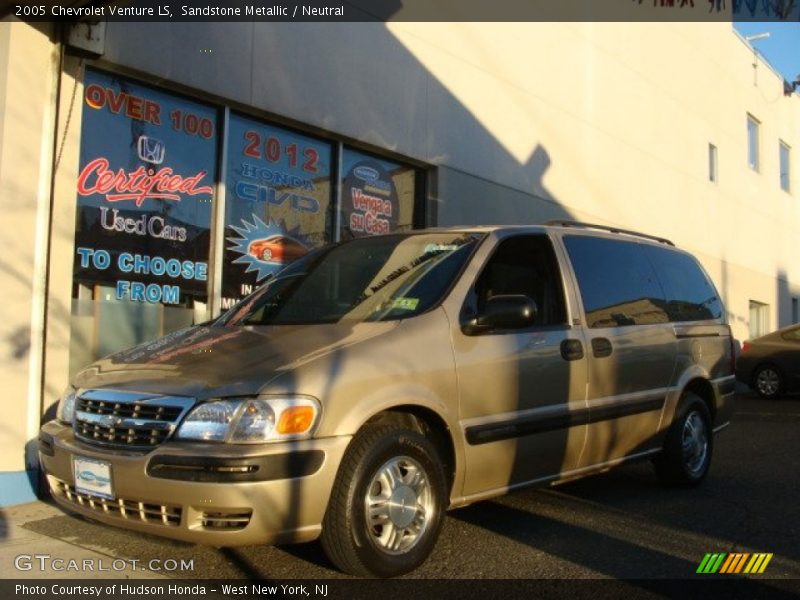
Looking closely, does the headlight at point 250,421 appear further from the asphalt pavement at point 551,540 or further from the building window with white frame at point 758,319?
the building window with white frame at point 758,319

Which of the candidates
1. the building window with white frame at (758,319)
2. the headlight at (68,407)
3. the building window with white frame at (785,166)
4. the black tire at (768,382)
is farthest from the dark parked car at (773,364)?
the headlight at (68,407)

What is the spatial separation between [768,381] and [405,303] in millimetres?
12145

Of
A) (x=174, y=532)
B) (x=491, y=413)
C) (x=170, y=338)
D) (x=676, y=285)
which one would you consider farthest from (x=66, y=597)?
(x=676, y=285)

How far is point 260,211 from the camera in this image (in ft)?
28.3

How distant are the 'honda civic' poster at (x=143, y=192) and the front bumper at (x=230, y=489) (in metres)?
3.71

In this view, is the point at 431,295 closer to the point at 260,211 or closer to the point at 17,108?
the point at 17,108

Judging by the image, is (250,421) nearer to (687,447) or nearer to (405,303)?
(405,303)

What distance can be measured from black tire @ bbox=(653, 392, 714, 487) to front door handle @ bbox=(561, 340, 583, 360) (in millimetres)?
1477

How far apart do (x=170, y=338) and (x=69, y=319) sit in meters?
2.28

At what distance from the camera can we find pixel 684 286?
22.1ft

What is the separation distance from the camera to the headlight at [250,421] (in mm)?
3674

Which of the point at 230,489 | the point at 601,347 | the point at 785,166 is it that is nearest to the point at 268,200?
the point at 601,347

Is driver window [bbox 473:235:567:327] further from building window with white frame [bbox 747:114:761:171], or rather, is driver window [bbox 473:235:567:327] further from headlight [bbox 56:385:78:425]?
building window with white frame [bbox 747:114:761:171]

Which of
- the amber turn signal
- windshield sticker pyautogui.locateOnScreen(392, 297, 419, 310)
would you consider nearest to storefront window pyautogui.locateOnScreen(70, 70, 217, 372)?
windshield sticker pyautogui.locateOnScreen(392, 297, 419, 310)
